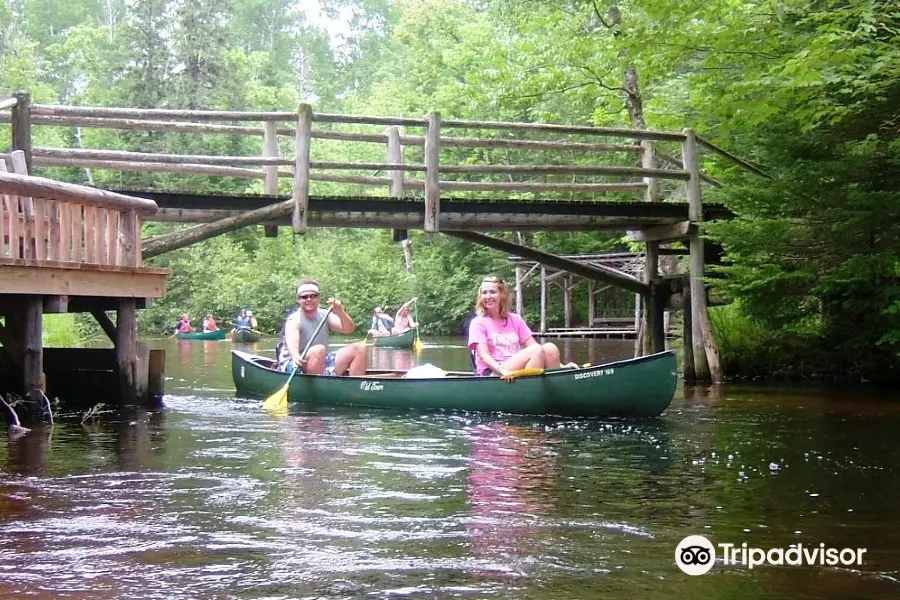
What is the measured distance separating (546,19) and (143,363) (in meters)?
Answer: 12.5

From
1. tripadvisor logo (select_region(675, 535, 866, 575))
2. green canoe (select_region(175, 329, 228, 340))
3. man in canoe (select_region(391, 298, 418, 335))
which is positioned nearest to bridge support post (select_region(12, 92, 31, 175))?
tripadvisor logo (select_region(675, 535, 866, 575))

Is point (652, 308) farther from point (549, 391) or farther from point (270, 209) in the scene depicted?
point (270, 209)

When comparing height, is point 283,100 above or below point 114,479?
above

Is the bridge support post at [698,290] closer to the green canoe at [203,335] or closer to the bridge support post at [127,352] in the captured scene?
the bridge support post at [127,352]

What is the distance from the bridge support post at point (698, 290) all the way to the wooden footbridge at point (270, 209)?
18mm

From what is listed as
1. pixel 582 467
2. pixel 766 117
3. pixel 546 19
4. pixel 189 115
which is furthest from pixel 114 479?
pixel 546 19

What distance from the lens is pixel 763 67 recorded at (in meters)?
12.3

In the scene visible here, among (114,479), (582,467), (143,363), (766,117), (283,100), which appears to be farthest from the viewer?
(283,100)

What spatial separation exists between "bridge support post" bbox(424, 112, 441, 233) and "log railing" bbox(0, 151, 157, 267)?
11.1ft

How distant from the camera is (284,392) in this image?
455 inches

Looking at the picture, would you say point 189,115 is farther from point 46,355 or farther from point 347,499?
point 347,499

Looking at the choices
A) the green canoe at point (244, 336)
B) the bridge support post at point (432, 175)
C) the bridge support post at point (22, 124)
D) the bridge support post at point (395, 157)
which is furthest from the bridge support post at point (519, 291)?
the bridge support post at point (22, 124)

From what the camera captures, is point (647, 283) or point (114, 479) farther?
point (647, 283)

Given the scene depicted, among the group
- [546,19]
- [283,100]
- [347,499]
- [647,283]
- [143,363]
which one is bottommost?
[347,499]
